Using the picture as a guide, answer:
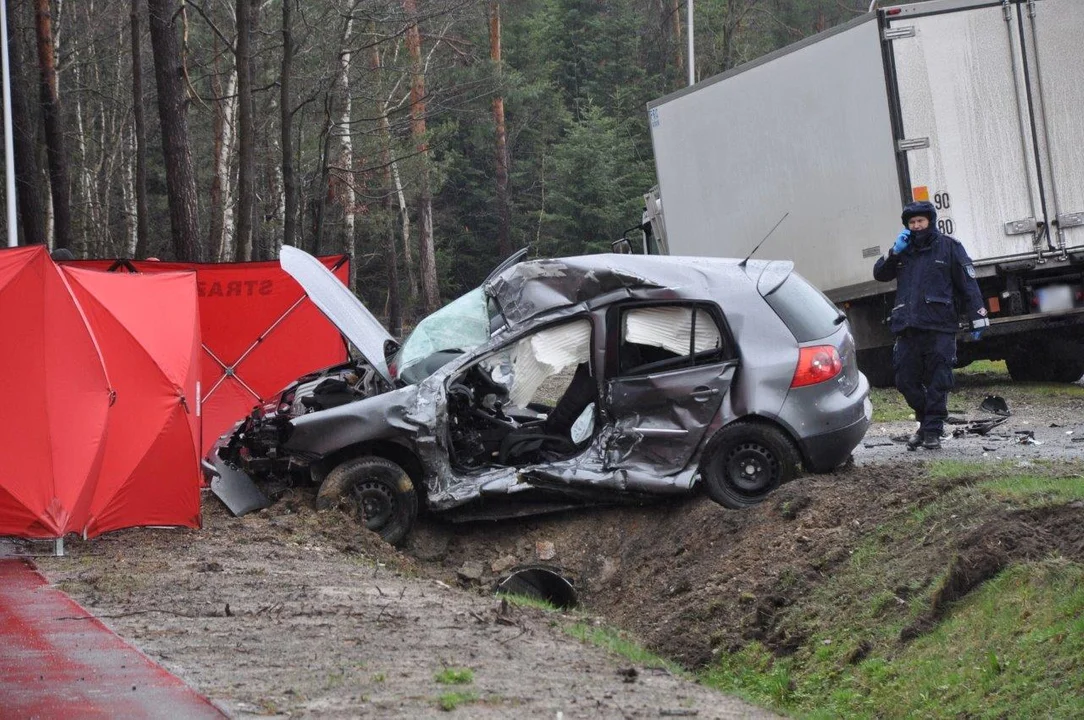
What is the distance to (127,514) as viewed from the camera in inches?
395

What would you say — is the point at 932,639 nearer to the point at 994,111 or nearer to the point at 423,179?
the point at 994,111

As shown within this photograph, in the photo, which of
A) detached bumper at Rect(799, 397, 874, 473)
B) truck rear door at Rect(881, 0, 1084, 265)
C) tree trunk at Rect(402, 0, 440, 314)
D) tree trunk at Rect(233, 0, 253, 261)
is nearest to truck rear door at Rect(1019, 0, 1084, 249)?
truck rear door at Rect(881, 0, 1084, 265)

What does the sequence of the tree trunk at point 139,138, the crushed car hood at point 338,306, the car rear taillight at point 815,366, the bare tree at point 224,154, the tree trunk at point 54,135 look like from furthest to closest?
the bare tree at point 224,154 → the tree trunk at point 54,135 → the tree trunk at point 139,138 → the crushed car hood at point 338,306 → the car rear taillight at point 815,366

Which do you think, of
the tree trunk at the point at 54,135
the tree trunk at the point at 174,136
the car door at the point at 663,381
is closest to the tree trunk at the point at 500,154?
the tree trunk at the point at 54,135

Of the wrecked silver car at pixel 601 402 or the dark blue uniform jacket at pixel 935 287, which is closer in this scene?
the wrecked silver car at pixel 601 402

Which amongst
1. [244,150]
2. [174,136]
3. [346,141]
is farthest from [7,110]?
[346,141]

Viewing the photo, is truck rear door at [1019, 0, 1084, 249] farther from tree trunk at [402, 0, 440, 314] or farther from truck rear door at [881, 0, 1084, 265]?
tree trunk at [402, 0, 440, 314]

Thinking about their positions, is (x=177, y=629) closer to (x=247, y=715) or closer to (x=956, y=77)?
(x=247, y=715)

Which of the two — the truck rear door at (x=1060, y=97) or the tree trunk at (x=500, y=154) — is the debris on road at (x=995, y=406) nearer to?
the truck rear door at (x=1060, y=97)

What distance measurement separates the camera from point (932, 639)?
6.43m

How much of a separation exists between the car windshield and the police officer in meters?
3.34

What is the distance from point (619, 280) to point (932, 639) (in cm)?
394

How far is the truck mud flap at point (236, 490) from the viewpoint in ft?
34.7

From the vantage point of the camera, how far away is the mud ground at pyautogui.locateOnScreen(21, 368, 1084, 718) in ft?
18.5
